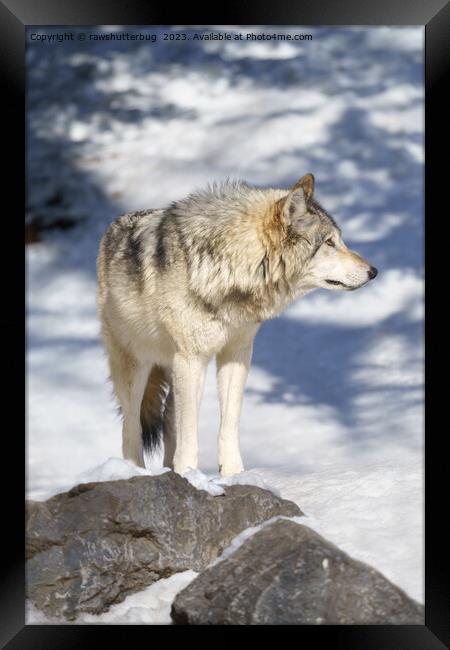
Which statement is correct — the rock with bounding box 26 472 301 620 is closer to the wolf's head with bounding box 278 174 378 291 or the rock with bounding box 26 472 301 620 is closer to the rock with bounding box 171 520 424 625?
the rock with bounding box 171 520 424 625

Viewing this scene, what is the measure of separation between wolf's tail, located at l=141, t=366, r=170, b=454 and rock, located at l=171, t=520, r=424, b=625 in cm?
198

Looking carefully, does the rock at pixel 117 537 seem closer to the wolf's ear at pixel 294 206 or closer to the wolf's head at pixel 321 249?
the wolf's head at pixel 321 249

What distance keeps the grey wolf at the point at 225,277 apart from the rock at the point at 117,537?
50 cm

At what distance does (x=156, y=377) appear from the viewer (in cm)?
620

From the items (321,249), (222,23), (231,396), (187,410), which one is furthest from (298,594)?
(222,23)

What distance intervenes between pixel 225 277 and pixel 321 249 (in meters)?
0.62

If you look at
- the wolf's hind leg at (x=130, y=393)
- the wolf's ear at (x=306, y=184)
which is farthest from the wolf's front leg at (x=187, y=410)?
the wolf's ear at (x=306, y=184)

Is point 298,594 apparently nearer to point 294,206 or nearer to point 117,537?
point 117,537

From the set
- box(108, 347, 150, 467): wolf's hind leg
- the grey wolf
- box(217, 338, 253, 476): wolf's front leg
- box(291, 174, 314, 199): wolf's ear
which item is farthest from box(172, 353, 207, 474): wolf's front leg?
box(291, 174, 314, 199): wolf's ear

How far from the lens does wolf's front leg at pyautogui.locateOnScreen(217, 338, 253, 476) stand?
5.30m

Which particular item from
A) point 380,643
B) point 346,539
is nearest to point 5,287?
point 346,539

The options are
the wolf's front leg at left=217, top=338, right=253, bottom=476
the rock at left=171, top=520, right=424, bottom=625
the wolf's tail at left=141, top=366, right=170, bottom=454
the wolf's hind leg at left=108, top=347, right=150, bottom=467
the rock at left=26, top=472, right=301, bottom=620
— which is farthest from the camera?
the wolf's tail at left=141, top=366, right=170, bottom=454

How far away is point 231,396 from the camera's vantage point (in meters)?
5.33

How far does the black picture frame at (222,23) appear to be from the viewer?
4438 millimetres
